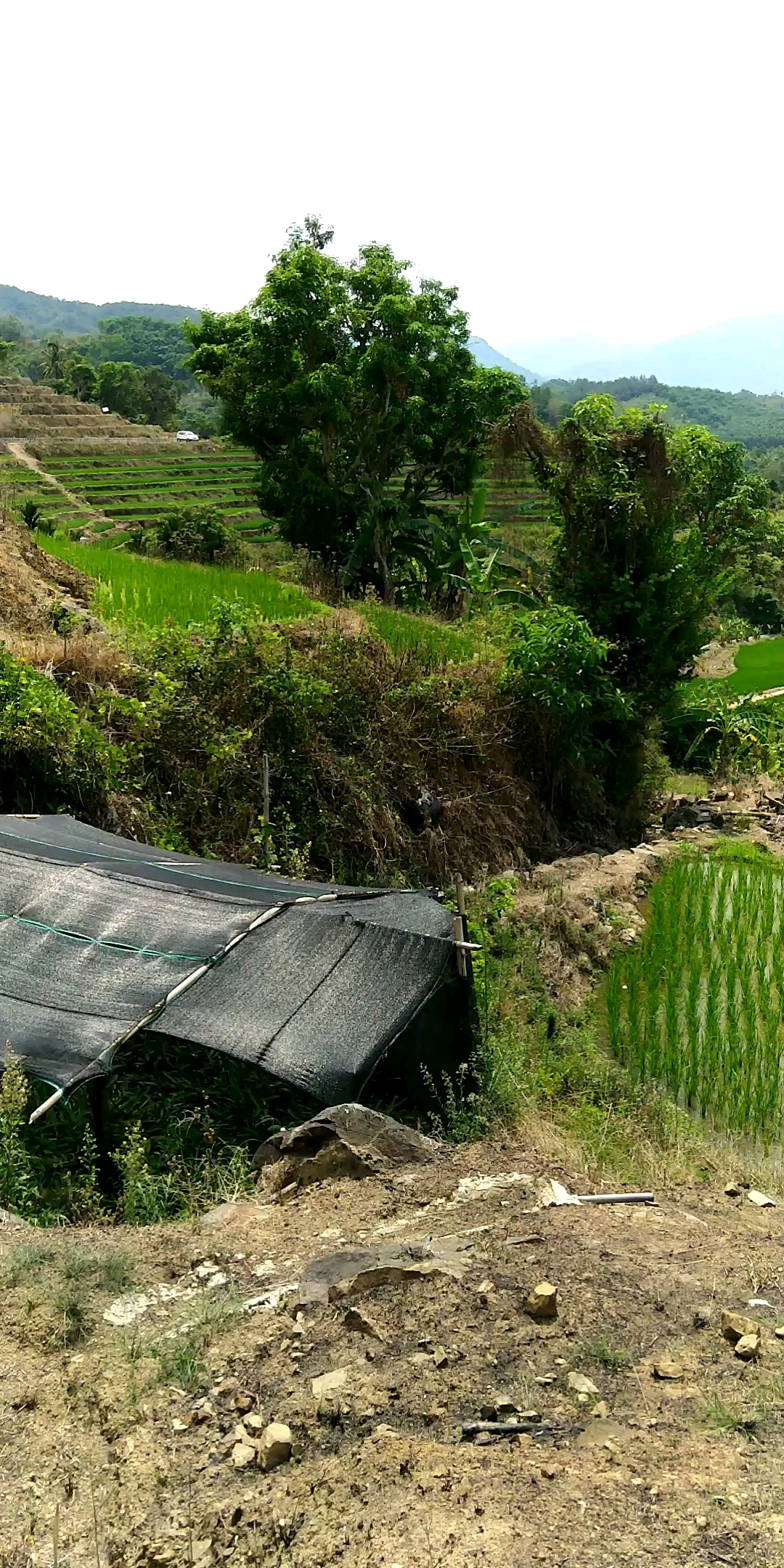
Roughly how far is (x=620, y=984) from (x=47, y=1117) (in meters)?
4.14

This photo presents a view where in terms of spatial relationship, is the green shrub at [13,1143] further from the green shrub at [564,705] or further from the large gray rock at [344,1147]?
the green shrub at [564,705]

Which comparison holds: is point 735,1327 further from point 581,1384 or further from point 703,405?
point 703,405

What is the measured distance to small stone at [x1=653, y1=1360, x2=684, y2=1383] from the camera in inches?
109

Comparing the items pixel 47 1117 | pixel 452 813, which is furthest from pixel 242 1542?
pixel 452 813

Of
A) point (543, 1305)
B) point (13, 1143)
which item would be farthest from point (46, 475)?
point (543, 1305)

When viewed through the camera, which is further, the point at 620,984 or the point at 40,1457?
the point at 620,984

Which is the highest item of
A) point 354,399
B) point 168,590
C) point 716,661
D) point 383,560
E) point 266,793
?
point 354,399

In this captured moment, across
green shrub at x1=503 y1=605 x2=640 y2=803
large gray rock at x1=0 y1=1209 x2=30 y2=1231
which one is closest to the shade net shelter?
large gray rock at x1=0 y1=1209 x2=30 y2=1231

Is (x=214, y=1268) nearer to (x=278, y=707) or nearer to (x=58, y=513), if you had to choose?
(x=278, y=707)

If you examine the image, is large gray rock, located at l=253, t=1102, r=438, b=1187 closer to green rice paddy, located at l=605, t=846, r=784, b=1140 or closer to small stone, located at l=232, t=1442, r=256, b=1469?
small stone, located at l=232, t=1442, r=256, b=1469

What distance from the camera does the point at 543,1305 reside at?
297 centimetres

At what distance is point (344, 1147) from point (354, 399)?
11.9 metres

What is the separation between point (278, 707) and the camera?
825 centimetres

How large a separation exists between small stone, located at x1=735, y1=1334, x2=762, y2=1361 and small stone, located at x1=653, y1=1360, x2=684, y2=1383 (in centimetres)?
17
